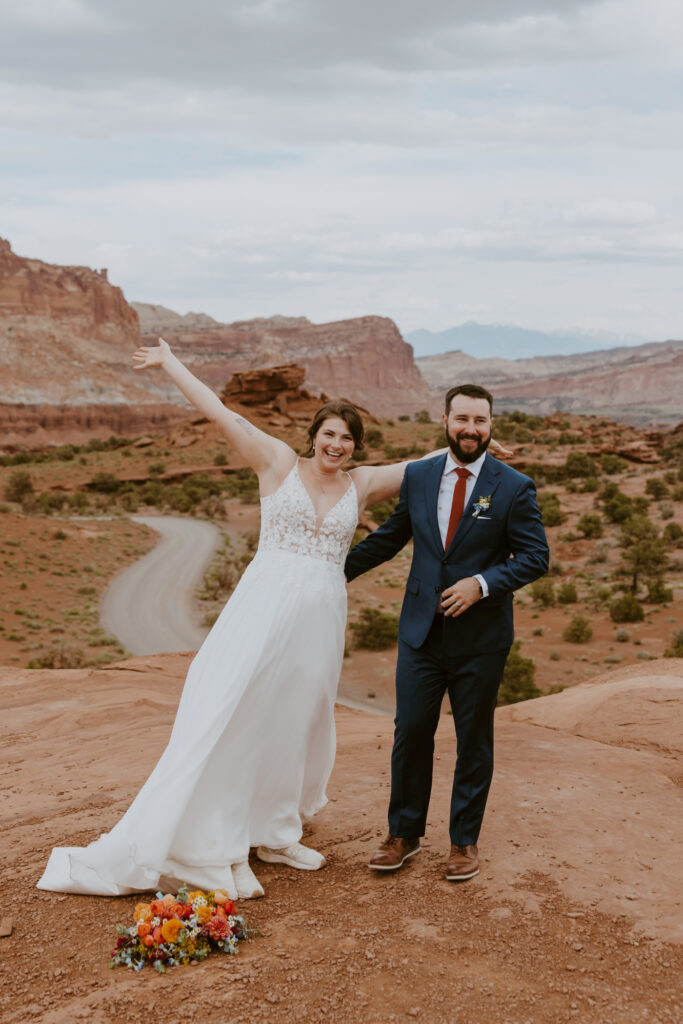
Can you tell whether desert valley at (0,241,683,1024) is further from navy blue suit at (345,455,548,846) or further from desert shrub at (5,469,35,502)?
desert shrub at (5,469,35,502)

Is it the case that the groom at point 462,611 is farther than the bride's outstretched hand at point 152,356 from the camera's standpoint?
No

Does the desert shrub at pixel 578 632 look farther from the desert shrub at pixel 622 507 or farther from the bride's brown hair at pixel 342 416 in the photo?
the bride's brown hair at pixel 342 416

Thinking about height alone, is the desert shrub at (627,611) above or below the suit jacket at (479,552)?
below

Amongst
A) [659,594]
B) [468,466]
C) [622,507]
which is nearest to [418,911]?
[468,466]

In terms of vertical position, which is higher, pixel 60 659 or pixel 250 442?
pixel 250 442

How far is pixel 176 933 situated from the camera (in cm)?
356

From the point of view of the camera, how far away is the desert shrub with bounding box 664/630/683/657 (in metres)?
16.0

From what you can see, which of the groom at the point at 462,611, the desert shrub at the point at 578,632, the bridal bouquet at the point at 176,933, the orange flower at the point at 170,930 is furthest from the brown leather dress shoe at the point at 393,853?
the desert shrub at the point at 578,632

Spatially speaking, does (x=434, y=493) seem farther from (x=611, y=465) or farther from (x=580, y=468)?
(x=611, y=465)

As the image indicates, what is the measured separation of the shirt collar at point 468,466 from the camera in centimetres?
431

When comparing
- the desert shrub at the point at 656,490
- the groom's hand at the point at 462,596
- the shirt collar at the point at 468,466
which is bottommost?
the desert shrub at the point at 656,490

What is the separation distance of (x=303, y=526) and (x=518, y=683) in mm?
12075

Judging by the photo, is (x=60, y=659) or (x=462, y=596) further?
(x=60, y=659)

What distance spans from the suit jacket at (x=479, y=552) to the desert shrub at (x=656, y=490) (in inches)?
1239
